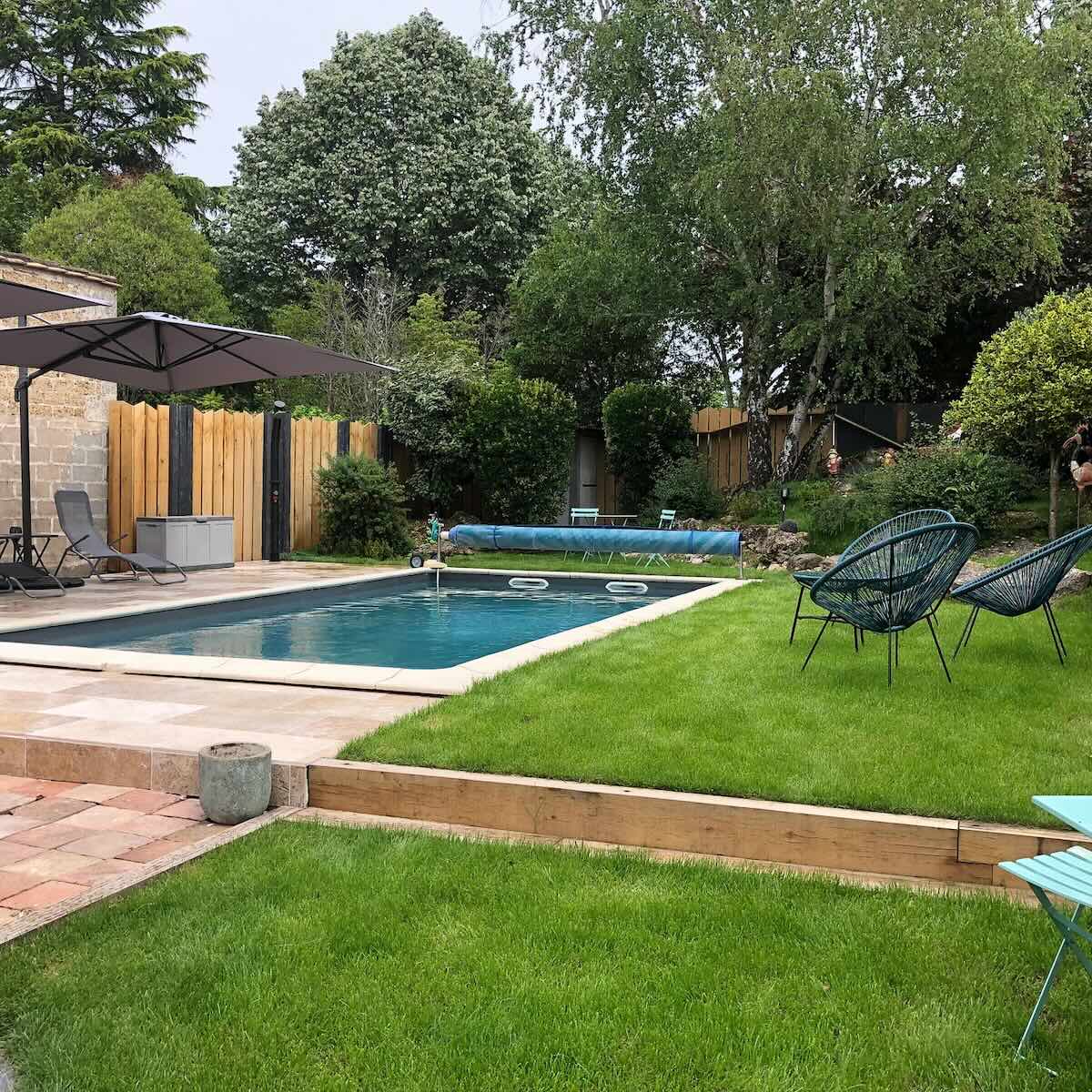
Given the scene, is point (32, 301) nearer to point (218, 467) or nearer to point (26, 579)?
point (26, 579)

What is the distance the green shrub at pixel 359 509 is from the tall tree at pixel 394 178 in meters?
14.1

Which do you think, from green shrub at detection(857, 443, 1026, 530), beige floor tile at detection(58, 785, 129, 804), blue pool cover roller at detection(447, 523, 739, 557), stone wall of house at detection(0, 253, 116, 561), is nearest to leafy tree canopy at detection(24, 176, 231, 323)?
stone wall of house at detection(0, 253, 116, 561)

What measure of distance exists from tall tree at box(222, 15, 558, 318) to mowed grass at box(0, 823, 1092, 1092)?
1004 inches

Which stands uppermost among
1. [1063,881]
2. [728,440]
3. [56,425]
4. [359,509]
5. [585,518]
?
[728,440]

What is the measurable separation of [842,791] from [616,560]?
1053 centimetres

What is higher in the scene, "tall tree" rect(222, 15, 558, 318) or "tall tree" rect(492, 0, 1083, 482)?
"tall tree" rect(222, 15, 558, 318)

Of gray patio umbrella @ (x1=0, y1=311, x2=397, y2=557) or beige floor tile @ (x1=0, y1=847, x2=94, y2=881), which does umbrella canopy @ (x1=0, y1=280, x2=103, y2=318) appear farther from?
beige floor tile @ (x1=0, y1=847, x2=94, y2=881)

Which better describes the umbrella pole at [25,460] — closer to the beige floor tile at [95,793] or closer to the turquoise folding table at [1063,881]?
the beige floor tile at [95,793]

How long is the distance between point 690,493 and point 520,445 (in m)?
2.96

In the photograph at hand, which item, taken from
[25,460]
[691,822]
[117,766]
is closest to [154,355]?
[25,460]

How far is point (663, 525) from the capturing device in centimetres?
1603

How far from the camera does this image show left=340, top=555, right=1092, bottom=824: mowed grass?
3.51 metres

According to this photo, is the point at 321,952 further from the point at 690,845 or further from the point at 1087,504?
the point at 1087,504

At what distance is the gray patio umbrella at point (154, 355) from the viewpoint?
9.54 m
